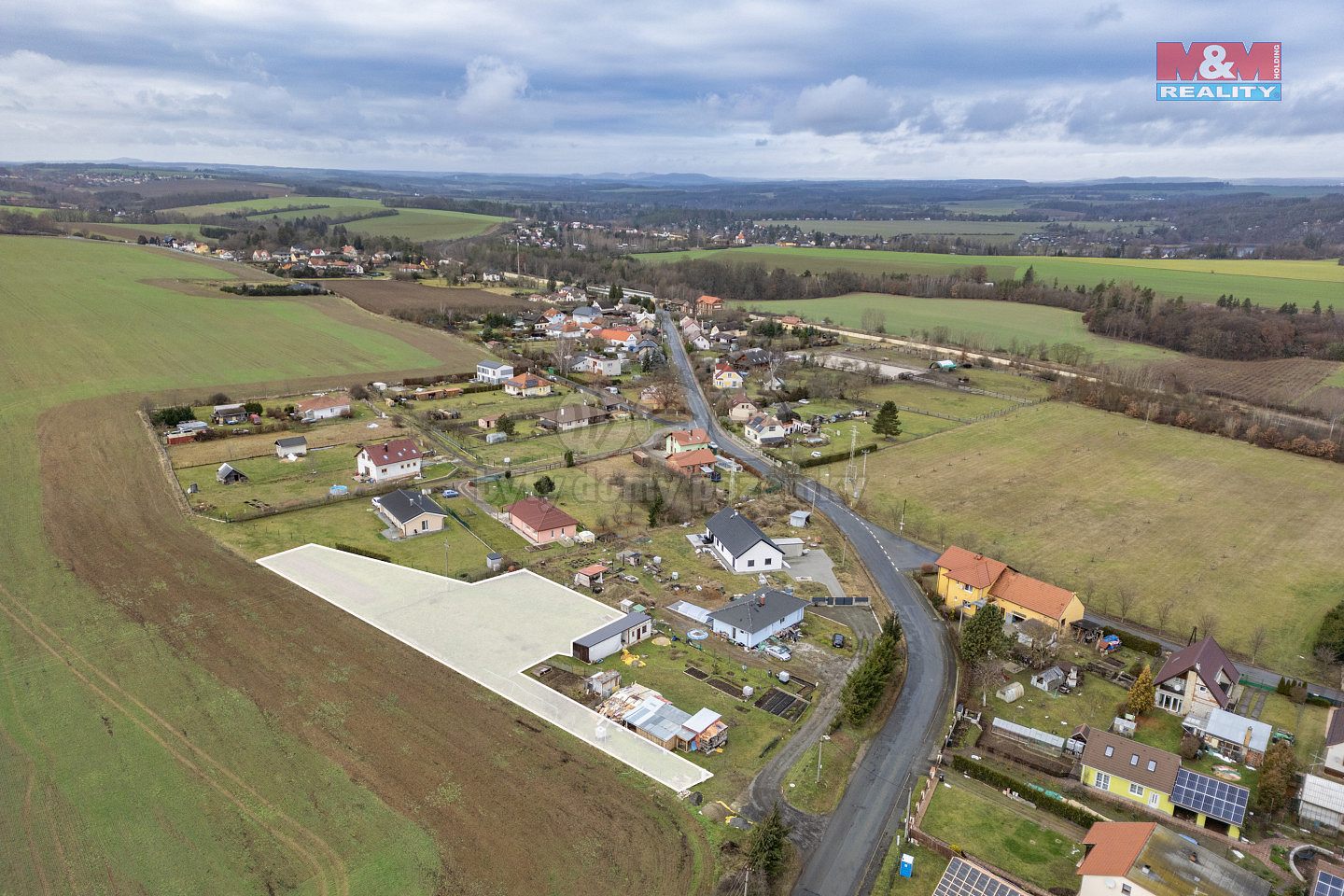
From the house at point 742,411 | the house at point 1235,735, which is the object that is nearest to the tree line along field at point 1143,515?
the house at point 1235,735

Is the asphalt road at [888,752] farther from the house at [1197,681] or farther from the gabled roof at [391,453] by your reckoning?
the gabled roof at [391,453]

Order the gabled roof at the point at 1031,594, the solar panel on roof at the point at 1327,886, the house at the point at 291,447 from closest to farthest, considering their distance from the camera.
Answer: the solar panel on roof at the point at 1327,886, the gabled roof at the point at 1031,594, the house at the point at 291,447

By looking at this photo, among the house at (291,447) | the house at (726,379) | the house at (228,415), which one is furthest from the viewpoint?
the house at (726,379)

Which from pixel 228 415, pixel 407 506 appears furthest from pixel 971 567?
pixel 228 415

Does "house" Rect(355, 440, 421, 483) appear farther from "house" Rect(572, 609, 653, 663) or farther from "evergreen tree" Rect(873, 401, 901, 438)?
"evergreen tree" Rect(873, 401, 901, 438)

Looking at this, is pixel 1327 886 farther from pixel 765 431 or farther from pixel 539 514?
pixel 765 431

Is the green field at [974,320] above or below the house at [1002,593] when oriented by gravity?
above

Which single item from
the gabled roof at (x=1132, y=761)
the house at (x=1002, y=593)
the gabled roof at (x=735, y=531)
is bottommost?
the gabled roof at (x=1132, y=761)
